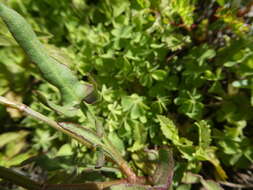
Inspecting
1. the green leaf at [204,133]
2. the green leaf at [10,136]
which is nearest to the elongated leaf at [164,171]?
the green leaf at [204,133]

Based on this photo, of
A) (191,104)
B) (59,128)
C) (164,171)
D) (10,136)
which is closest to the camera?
(59,128)

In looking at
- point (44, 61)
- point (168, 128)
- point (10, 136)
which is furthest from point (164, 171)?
point (10, 136)

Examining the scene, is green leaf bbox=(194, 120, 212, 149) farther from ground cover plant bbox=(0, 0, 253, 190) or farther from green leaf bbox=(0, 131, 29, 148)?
green leaf bbox=(0, 131, 29, 148)

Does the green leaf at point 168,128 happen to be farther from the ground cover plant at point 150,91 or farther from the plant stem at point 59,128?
the plant stem at point 59,128

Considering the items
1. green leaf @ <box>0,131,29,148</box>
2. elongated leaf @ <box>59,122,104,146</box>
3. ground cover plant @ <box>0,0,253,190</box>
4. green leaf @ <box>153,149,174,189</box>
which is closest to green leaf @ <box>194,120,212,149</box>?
ground cover plant @ <box>0,0,253,190</box>

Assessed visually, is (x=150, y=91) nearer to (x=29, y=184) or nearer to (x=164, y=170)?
(x=164, y=170)

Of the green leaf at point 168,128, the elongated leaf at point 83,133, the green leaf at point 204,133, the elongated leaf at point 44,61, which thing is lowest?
the elongated leaf at point 83,133

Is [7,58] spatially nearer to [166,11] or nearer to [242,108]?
[166,11]

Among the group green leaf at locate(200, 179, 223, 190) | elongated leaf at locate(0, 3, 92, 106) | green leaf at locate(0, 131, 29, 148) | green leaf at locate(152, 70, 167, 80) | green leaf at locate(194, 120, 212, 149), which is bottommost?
green leaf at locate(200, 179, 223, 190)

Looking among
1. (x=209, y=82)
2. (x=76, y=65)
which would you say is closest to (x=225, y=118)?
(x=209, y=82)
